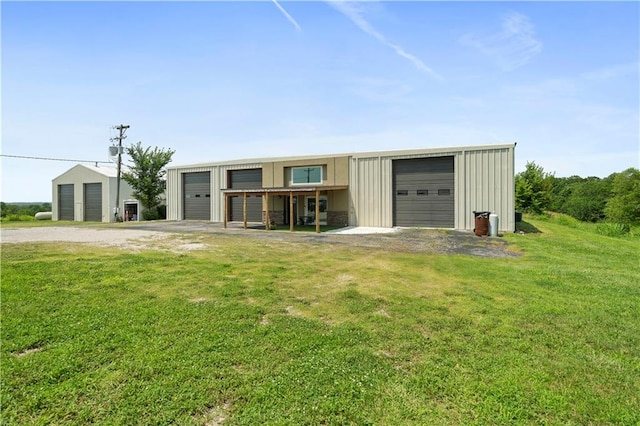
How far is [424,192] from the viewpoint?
18.2 m

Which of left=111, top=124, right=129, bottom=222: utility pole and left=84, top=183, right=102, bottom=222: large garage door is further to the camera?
left=84, top=183, right=102, bottom=222: large garage door

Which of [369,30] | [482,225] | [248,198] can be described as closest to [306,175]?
[248,198]

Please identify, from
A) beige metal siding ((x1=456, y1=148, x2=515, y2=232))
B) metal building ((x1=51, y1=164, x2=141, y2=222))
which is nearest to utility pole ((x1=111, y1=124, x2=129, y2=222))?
metal building ((x1=51, y1=164, x2=141, y2=222))

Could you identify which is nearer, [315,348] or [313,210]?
[315,348]

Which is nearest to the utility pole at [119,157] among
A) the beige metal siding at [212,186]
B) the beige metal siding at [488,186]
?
the beige metal siding at [212,186]

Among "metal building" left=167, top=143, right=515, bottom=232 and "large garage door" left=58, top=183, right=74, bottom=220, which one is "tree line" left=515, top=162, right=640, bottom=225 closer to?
"metal building" left=167, top=143, right=515, bottom=232

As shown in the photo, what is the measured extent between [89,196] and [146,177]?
8.03 m

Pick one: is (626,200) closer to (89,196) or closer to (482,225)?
(482,225)

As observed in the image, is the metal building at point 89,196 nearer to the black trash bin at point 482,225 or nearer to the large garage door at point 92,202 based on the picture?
the large garage door at point 92,202

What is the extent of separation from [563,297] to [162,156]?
32985 mm

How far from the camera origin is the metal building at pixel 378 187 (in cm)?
1644

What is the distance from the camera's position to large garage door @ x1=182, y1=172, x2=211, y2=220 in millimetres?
25266

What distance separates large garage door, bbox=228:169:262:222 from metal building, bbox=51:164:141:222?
12.5 m

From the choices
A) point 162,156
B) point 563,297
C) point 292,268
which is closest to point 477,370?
point 563,297
